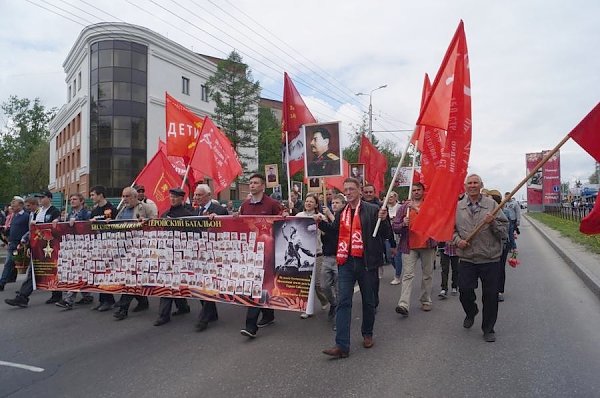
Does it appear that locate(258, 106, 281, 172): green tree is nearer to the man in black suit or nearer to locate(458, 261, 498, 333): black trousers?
the man in black suit

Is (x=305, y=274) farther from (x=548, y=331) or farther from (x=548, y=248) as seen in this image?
(x=548, y=248)

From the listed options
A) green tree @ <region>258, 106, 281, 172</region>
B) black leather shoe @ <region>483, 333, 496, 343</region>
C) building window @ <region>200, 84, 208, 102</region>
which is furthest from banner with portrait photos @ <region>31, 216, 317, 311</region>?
green tree @ <region>258, 106, 281, 172</region>

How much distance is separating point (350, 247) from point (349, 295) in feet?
1.61

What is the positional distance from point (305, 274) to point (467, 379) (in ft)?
7.17

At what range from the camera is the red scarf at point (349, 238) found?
4.88 m

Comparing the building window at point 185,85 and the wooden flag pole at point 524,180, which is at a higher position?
the building window at point 185,85

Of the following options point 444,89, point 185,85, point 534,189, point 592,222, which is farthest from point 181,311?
point 534,189

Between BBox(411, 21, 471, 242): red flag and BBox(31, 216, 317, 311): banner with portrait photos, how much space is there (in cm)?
139

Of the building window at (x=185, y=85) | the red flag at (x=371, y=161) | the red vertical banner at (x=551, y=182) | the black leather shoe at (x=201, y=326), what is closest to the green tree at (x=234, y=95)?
the building window at (x=185, y=85)

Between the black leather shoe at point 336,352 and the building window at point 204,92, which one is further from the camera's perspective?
the building window at point 204,92

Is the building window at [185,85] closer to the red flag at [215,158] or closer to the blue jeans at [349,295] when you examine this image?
the red flag at [215,158]

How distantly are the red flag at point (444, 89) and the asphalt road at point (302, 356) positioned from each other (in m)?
2.57

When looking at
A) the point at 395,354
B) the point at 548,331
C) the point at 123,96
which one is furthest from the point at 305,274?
the point at 123,96

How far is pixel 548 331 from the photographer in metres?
5.72
